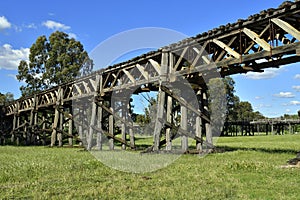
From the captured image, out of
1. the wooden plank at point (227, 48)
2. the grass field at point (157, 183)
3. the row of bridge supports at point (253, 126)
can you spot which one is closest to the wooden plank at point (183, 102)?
the wooden plank at point (227, 48)

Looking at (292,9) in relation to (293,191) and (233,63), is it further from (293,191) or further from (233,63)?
(293,191)

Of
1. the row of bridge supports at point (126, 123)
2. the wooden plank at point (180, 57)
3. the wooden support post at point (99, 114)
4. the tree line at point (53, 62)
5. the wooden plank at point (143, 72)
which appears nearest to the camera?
the wooden plank at point (180, 57)

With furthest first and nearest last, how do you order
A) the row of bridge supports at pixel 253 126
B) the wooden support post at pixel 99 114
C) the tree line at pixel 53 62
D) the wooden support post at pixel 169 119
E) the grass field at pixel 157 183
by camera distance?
the row of bridge supports at pixel 253 126, the tree line at pixel 53 62, the wooden support post at pixel 99 114, the wooden support post at pixel 169 119, the grass field at pixel 157 183

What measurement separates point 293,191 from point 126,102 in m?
13.3

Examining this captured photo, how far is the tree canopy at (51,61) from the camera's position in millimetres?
44406

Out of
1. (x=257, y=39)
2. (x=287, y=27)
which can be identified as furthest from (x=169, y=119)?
(x=287, y=27)

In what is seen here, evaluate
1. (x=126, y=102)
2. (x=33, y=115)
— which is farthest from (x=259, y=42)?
(x=33, y=115)

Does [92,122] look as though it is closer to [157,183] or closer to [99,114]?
[99,114]

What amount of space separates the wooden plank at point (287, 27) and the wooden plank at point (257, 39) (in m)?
0.65

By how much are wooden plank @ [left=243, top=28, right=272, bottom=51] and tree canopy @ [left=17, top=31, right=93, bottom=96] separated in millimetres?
36186

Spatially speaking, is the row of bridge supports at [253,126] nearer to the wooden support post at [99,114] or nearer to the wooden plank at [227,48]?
the wooden support post at [99,114]

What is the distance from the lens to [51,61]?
147 ft

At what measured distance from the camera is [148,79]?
13.9 metres

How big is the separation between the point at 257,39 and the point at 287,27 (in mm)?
1013
